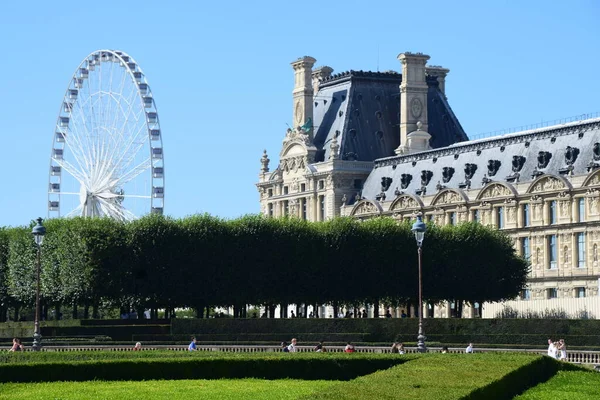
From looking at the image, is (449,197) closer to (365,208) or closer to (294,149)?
(365,208)

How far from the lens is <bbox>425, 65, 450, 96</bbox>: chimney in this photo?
449ft

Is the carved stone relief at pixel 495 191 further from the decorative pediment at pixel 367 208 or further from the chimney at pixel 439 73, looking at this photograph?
the chimney at pixel 439 73

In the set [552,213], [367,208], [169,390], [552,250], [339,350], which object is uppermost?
[367,208]

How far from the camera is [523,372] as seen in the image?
3438cm

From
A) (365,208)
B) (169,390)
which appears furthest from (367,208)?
(169,390)

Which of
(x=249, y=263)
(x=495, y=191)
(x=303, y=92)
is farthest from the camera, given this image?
(x=303, y=92)

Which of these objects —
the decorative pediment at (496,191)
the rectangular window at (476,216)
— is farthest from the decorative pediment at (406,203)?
the decorative pediment at (496,191)

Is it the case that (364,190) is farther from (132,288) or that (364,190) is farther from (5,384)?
(5,384)

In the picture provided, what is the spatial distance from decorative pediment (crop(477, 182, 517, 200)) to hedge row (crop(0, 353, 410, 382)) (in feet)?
214

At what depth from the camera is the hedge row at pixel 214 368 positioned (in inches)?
1535

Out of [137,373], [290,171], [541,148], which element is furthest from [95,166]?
[137,373]

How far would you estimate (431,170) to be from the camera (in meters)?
115

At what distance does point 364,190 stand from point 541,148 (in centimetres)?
2283

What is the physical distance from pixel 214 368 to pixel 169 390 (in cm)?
475
